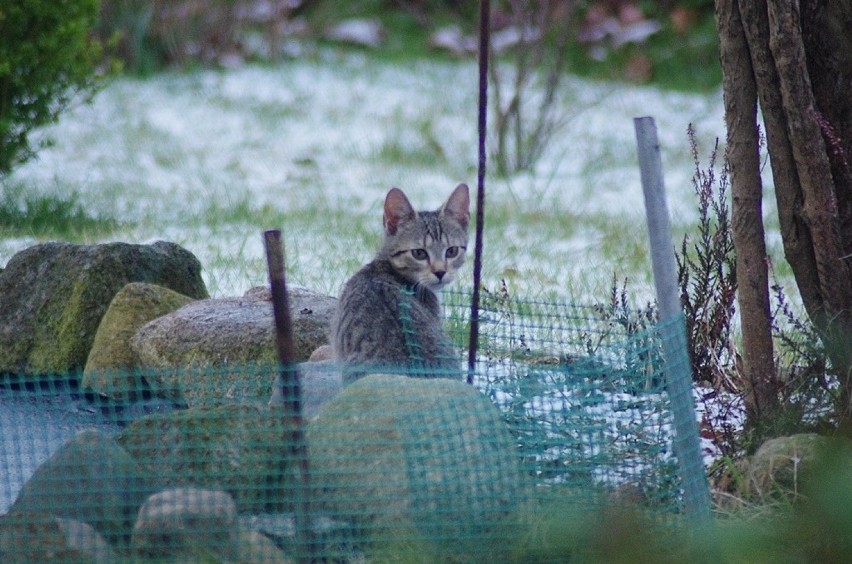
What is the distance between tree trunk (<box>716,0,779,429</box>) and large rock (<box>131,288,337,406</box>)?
1.56 m

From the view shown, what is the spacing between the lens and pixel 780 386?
11.9 ft

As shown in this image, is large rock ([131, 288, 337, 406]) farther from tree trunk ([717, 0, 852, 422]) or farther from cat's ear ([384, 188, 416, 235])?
tree trunk ([717, 0, 852, 422])

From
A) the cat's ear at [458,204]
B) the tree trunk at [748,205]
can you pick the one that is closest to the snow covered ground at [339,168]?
the cat's ear at [458,204]

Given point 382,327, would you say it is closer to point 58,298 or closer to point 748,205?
point 748,205

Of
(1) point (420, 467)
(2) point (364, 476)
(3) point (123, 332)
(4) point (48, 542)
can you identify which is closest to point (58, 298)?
(3) point (123, 332)

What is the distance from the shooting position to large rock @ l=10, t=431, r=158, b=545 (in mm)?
2912

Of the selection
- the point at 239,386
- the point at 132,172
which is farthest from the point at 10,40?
the point at 239,386

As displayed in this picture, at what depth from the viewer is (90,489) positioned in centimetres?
293

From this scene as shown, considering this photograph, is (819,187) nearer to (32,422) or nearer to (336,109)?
(32,422)

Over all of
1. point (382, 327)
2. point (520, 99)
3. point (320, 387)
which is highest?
point (520, 99)

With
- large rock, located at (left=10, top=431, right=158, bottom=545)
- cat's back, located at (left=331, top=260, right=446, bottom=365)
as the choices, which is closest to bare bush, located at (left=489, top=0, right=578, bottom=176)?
cat's back, located at (left=331, top=260, right=446, bottom=365)

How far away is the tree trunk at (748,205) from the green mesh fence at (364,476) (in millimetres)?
541

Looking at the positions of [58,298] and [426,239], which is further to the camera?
[58,298]

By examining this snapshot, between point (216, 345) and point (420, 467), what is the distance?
4.92ft
